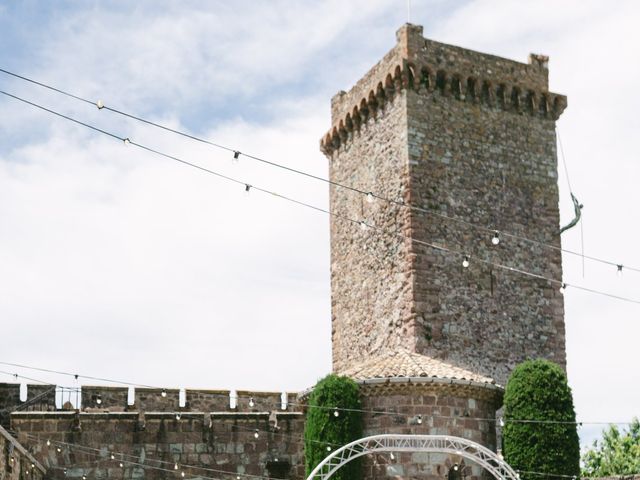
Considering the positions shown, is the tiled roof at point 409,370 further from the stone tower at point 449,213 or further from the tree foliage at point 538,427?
the stone tower at point 449,213

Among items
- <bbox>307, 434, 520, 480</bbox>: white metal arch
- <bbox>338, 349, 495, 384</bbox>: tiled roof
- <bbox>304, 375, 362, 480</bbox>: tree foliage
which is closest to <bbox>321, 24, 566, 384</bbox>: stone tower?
<bbox>338, 349, 495, 384</bbox>: tiled roof

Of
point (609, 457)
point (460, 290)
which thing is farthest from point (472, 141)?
point (609, 457)

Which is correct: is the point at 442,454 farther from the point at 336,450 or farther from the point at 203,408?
the point at 203,408

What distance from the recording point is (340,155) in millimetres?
34188

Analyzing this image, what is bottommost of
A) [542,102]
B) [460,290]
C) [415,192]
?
[460,290]

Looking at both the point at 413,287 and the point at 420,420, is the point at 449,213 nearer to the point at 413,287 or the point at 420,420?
the point at 413,287

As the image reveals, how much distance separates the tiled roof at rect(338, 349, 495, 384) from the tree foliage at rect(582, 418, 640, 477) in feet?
76.2

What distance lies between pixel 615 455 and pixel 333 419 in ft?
92.3

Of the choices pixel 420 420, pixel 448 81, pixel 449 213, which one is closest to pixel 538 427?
pixel 420 420

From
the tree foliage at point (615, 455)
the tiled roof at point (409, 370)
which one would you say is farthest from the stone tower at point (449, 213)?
the tree foliage at point (615, 455)

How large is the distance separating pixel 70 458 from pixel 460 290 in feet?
35.9

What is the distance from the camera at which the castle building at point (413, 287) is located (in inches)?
985

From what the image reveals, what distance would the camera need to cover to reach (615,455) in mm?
49125

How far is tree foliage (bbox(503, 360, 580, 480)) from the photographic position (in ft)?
82.5
